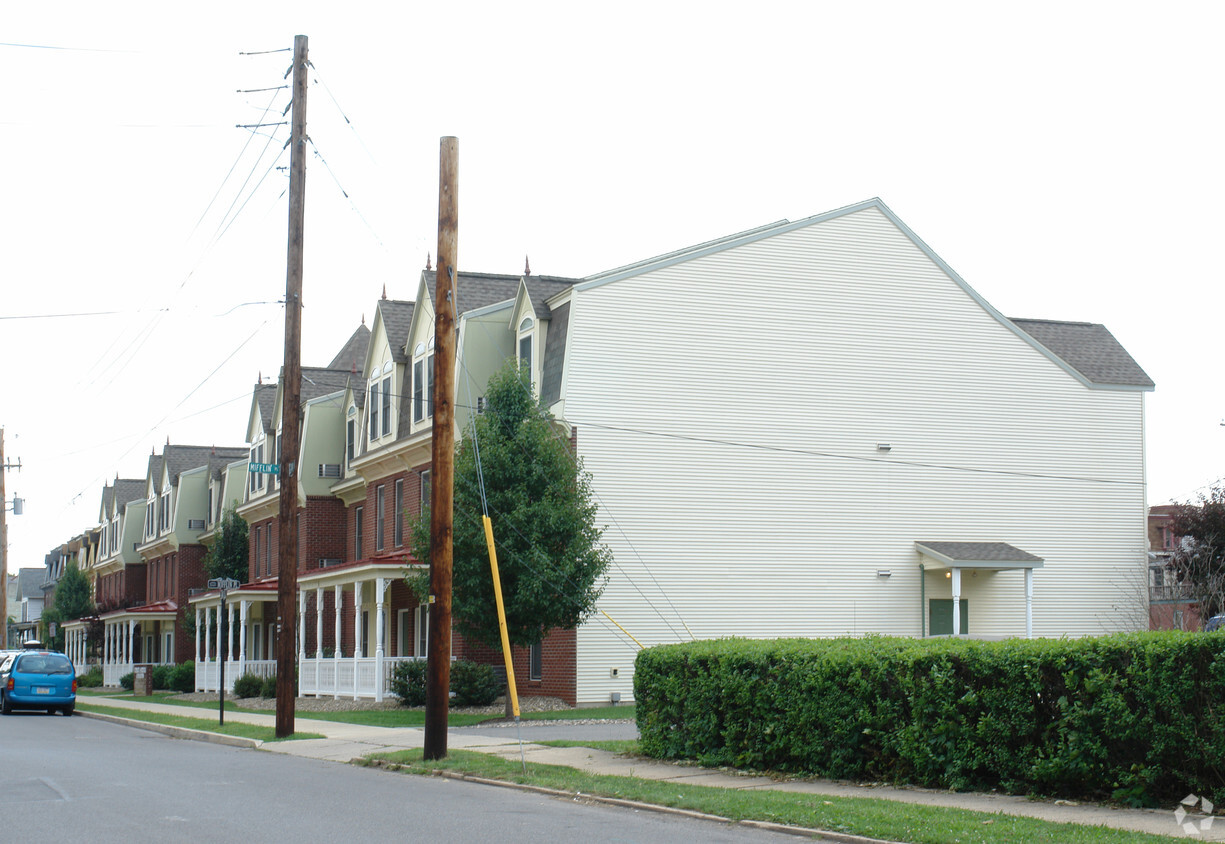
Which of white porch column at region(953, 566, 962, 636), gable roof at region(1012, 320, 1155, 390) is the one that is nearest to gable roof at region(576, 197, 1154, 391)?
gable roof at region(1012, 320, 1155, 390)

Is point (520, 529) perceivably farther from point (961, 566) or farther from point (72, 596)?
point (72, 596)

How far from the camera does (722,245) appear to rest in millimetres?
31219

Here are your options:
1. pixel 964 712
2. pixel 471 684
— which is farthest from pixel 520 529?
pixel 964 712

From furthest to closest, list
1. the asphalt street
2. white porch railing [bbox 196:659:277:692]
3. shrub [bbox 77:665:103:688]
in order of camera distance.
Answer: shrub [bbox 77:665:103:688], white porch railing [bbox 196:659:277:692], the asphalt street

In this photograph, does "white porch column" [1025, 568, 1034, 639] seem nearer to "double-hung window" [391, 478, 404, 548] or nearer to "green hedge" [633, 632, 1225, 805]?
"green hedge" [633, 632, 1225, 805]

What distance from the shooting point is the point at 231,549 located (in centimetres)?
5091

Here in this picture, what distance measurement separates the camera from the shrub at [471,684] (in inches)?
1108

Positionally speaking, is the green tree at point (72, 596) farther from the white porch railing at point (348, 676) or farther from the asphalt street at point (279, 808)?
the asphalt street at point (279, 808)

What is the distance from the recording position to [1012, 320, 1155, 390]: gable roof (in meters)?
35.0

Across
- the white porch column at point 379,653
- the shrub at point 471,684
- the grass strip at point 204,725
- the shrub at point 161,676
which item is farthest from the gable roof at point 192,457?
the shrub at point 471,684

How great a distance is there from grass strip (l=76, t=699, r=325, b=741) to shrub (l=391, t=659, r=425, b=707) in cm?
417

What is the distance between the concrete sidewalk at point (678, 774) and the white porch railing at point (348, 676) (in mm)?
4518

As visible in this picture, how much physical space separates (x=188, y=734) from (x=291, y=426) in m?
7.26

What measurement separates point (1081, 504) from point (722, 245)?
40.4 ft
